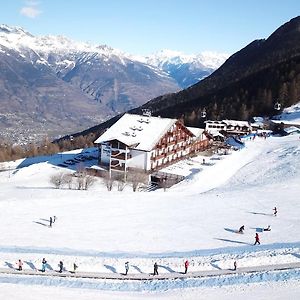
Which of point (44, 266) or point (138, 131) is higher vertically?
point (138, 131)

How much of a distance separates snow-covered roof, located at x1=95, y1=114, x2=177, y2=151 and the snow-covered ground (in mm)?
8424

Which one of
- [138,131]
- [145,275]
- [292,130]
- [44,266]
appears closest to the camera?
[145,275]

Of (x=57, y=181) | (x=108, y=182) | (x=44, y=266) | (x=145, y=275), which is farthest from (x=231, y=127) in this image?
(x=44, y=266)

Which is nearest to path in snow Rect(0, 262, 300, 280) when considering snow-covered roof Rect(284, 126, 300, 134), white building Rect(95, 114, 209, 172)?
white building Rect(95, 114, 209, 172)

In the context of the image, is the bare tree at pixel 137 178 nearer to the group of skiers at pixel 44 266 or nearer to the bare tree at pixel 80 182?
the bare tree at pixel 80 182

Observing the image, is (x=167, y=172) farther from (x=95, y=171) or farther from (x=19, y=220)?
(x=19, y=220)

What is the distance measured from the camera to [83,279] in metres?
34.9

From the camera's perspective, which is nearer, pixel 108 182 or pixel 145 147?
pixel 108 182

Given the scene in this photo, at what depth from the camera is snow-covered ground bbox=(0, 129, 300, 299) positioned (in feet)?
111

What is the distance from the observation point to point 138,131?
7788 centimetres

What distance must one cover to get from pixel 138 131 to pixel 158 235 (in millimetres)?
35402

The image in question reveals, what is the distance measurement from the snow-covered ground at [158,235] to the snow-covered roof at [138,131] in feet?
27.6

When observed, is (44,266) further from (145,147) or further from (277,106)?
(277,106)

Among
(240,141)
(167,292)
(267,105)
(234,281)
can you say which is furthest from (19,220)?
(267,105)
